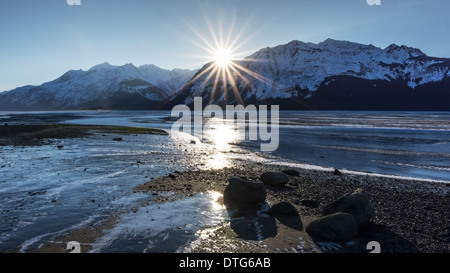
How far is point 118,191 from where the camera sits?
20.8 metres

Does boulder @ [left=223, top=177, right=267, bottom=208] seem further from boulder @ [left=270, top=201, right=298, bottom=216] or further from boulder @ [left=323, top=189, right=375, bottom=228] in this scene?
boulder @ [left=323, top=189, right=375, bottom=228]

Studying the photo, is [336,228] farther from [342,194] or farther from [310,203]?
[342,194]

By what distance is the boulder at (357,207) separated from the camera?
1471cm

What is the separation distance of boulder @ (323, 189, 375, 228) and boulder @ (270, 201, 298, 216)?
1779 mm

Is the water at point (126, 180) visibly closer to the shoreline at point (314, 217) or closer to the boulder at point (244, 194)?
the shoreline at point (314, 217)

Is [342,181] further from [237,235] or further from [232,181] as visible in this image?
[237,235]

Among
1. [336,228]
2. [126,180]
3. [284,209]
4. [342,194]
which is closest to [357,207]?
[336,228]

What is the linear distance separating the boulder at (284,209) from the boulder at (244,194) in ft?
5.55

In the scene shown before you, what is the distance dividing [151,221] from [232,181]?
19.6 feet

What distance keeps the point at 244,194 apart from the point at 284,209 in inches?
114

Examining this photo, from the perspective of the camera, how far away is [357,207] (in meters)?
14.9

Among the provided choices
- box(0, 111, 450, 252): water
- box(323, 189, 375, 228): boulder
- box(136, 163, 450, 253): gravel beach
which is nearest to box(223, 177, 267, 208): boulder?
box(136, 163, 450, 253): gravel beach
